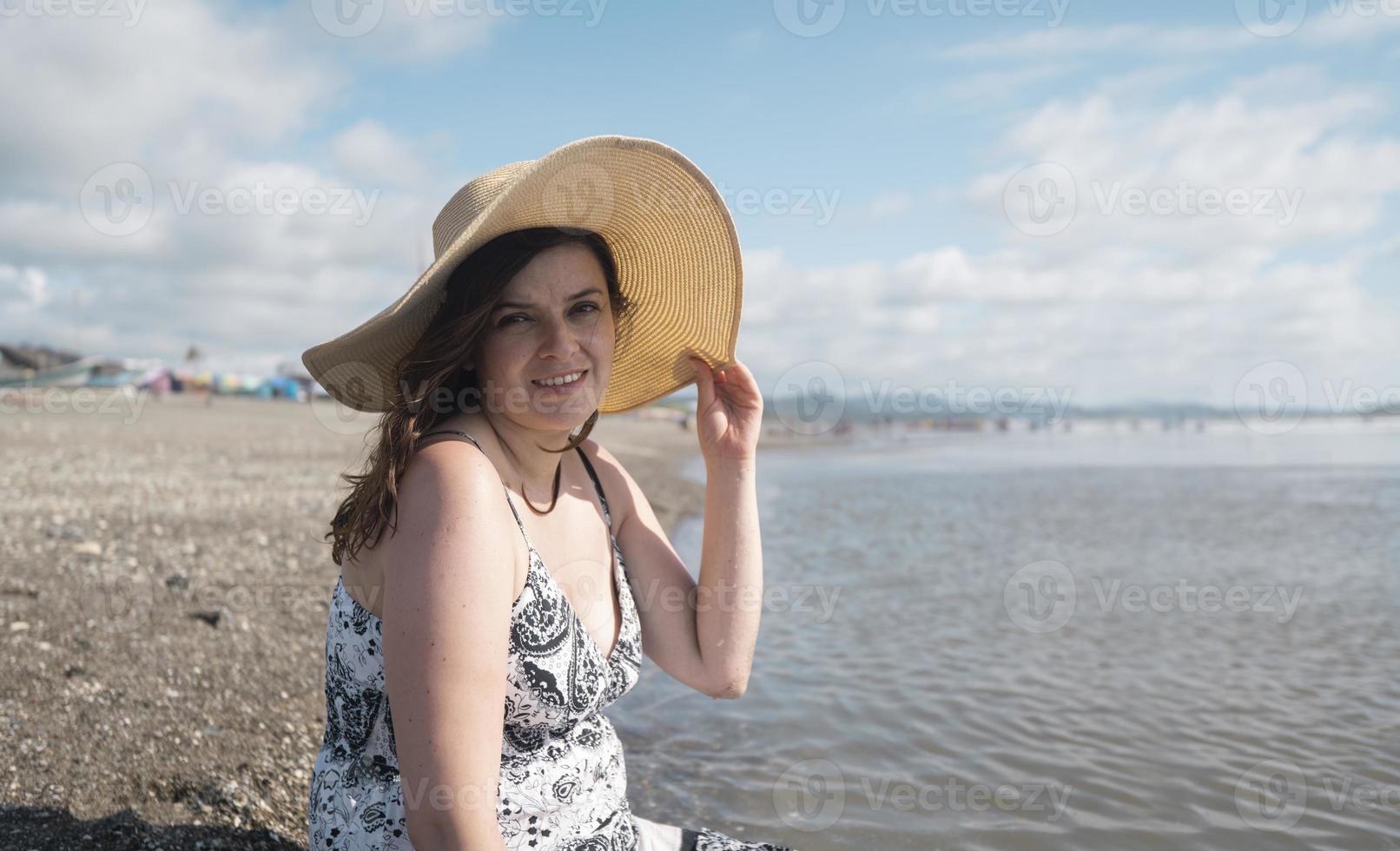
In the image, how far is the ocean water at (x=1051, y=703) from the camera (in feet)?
13.3

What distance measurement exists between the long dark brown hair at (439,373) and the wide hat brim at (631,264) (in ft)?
0.12

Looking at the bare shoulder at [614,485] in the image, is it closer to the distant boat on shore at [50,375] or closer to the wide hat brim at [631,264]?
the wide hat brim at [631,264]

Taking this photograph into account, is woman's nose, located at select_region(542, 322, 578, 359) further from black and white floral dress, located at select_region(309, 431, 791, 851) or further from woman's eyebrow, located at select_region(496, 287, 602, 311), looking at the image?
black and white floral dress, located at select_region(309, 431, 791, 851)

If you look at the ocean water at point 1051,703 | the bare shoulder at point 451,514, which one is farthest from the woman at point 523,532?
the ocean water at point 1051,703

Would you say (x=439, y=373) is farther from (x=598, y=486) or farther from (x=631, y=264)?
(x=631, y=264)

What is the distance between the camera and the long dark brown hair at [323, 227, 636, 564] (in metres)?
1.84

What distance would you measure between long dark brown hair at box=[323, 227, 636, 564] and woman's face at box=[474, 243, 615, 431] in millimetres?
32

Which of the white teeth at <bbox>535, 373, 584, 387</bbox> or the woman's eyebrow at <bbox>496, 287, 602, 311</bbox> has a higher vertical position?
the woman's eyebrow at <bbox>496, 287, 602, 311</bbox>

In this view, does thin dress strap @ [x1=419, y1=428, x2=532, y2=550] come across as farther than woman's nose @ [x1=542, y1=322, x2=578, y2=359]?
No

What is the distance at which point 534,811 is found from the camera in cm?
192

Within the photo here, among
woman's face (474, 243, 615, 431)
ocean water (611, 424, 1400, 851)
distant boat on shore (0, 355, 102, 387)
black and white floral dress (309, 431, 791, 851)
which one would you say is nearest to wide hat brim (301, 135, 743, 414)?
woman's face (474, 243, 615, 431)

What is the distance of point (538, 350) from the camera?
6.89 ft

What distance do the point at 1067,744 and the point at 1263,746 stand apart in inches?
41.2

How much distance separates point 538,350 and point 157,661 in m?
3.50
